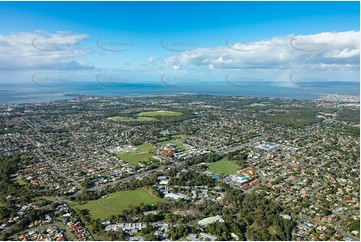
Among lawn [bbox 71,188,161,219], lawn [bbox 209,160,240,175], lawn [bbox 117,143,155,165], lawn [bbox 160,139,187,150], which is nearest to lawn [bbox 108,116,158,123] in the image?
lawn [bbox 160,139,187,150]

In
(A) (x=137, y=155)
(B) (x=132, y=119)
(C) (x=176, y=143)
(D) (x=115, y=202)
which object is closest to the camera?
(D) (x=115, y=202)

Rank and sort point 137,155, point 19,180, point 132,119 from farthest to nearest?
1. point 132,119
2. point 137,155
3. point 19,180

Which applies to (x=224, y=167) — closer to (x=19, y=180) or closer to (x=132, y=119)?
(x=19, y=180)

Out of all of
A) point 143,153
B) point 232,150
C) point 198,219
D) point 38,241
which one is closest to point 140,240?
point 198,219

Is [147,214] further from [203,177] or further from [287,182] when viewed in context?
[287,182]

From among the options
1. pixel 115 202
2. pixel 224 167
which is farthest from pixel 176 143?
pixel 115 202

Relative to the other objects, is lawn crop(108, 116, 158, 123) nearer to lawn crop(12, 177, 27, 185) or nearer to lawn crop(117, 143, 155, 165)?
lawn crop(117, 143, 155, 165)
